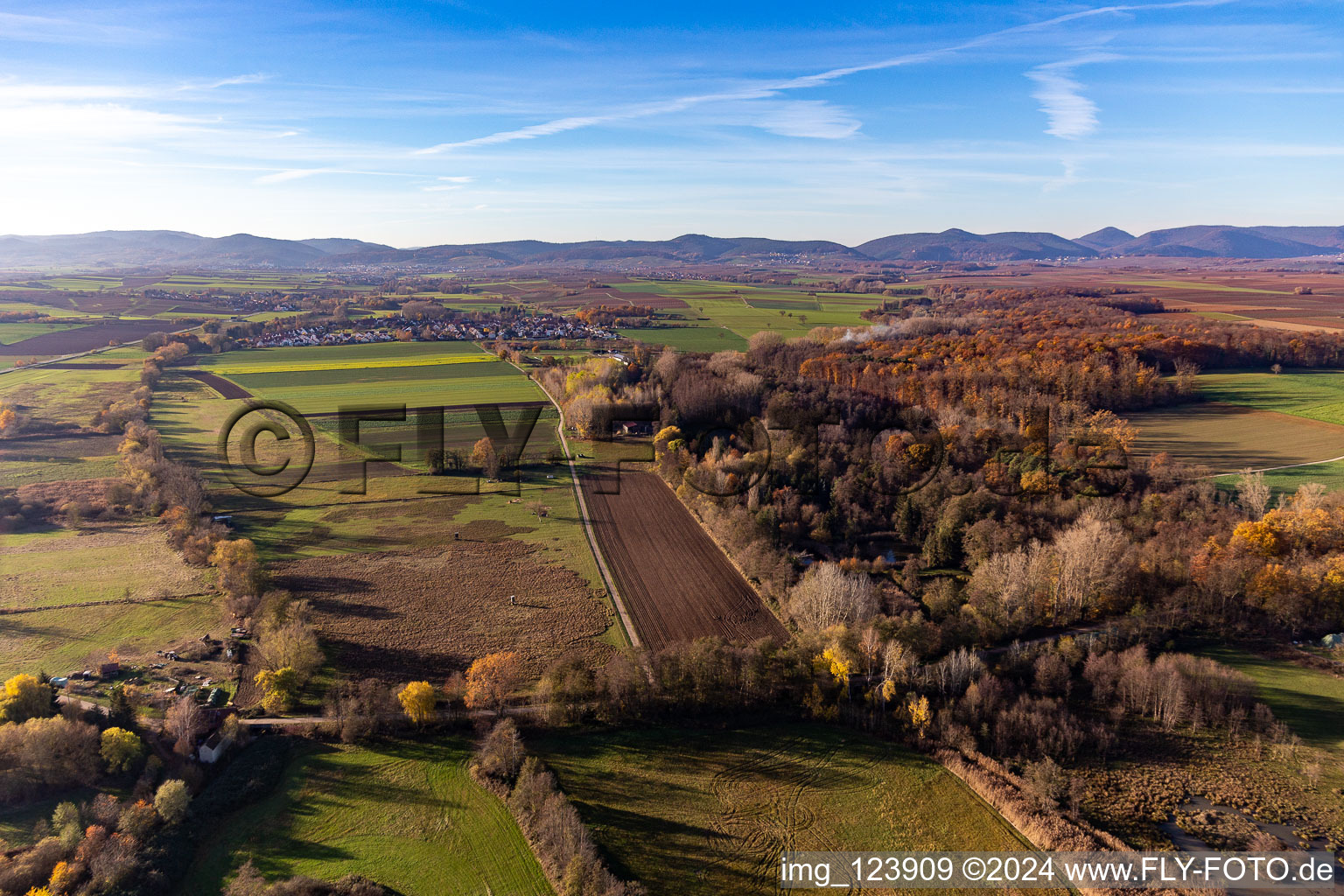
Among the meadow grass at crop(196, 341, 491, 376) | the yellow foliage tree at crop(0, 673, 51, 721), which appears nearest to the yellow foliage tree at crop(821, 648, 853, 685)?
the yellow foliage tree at crop(0, 673, 51, 721)

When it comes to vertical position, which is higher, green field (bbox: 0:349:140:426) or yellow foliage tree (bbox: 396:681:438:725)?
green field (bbox: 0:349:140:426)

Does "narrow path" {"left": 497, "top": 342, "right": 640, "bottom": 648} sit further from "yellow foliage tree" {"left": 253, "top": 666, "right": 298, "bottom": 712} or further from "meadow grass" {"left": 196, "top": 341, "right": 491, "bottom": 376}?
"meadow grass" {"left": 196, "top": 341, "right": 491, "bottom": 376}

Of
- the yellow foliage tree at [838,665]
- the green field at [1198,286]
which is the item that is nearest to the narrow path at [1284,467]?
the yellow foliage tree at [838,665]

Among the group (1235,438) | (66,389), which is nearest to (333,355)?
(66,389)

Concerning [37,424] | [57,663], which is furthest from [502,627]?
[37,424]

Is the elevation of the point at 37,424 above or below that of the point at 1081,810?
above

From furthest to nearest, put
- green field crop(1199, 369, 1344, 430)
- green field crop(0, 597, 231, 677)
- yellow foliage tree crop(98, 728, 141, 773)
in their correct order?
1. green field crop(1199, 369, 1344, 430)
2. green field crop(0, 597, 231, 677)
3. yellow foliage tree crop(98, 728, 141, 773)

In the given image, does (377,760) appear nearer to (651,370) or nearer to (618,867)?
(618,867)
